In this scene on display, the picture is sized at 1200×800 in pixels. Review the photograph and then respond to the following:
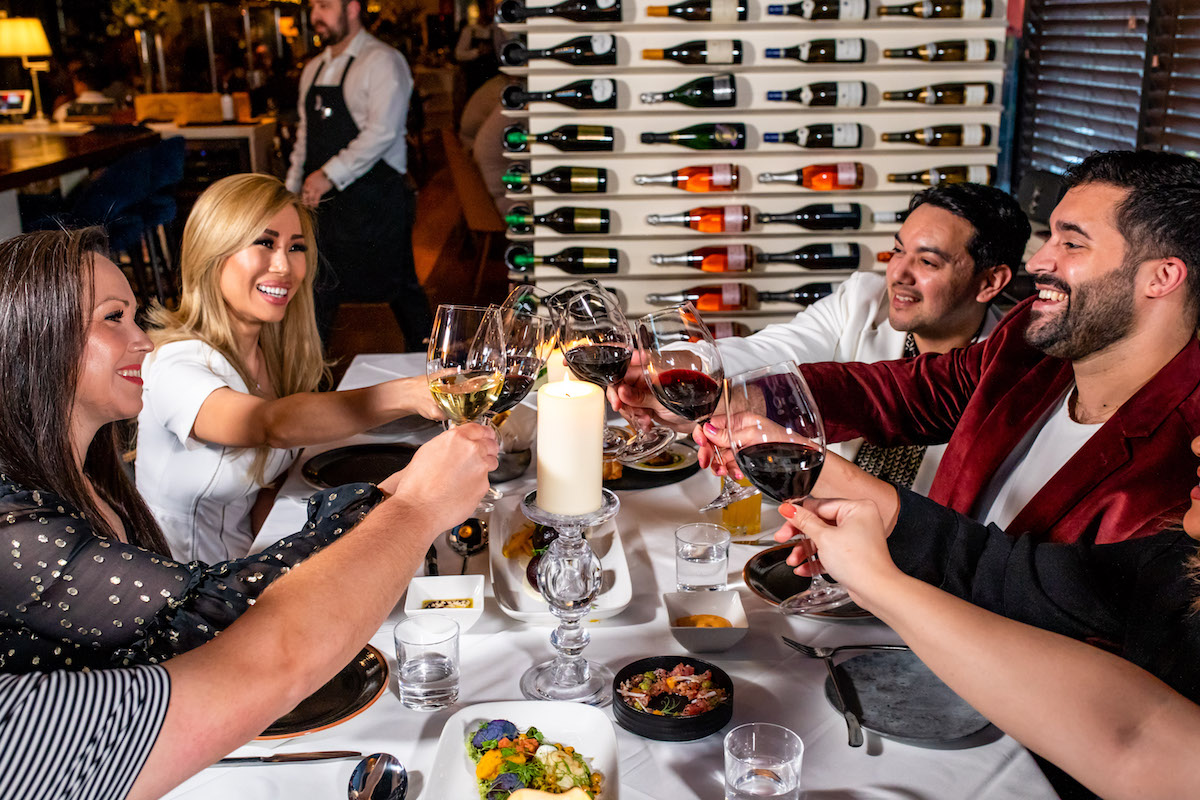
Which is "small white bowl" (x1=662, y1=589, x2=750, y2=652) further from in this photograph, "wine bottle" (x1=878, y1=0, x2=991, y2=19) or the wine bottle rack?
"wine bottle" (x1=878, y1=0, x2=991, y2=19)

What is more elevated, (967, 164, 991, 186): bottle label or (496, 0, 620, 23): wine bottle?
(496, 0, 620, 23): wine bottle

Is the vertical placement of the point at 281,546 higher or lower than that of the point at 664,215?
lower

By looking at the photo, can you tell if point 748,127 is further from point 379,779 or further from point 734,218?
point 379,779

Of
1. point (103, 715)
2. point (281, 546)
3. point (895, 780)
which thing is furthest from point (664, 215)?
point (103, 715)

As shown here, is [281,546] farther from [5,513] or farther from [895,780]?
[895,780]

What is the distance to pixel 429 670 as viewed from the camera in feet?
3.91

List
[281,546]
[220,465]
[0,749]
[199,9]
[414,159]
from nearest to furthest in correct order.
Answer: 1. [0,749]
2. [281,546]
3. [220,465]
4. [199,9]
5. [414,159]

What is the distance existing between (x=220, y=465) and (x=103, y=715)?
131 cm

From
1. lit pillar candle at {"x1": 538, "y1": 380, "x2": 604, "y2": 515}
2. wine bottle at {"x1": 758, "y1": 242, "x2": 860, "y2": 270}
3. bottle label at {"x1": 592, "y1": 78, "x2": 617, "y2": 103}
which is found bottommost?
wine bottle at {"x1": 758, "y1": 242, "x2": 860, "y2": 270}

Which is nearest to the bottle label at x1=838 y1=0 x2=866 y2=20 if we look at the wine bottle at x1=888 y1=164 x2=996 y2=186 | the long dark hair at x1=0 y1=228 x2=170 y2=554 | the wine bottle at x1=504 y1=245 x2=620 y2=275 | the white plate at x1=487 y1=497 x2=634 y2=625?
the wine bottle at x1=888 y1=164 x2=996 y2=186

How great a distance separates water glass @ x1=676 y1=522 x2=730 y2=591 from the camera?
4.87ft

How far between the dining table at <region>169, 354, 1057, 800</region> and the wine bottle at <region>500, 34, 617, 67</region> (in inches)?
75.8

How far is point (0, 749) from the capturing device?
31.6 inches

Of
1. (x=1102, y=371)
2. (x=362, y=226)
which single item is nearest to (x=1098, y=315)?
(x=1102, y=371)
